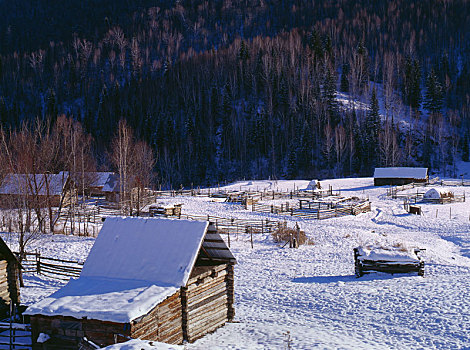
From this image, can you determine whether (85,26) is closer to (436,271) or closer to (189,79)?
(189,79)

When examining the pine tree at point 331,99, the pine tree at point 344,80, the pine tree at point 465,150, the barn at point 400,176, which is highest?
the pine tree at point 344,80

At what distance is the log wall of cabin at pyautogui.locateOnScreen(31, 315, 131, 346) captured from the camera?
10.4 meters

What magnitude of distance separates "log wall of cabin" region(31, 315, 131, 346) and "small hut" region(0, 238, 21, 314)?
15.4ft

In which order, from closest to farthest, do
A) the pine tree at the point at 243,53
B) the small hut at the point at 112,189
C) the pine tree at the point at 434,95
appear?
1. the small hut at the point at 112,189
2. the pine tree at the point at 434,95
3. the pine tree at the point at 243,53

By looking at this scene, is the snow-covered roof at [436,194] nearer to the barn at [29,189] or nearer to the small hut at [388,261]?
the small hut at [388,261]

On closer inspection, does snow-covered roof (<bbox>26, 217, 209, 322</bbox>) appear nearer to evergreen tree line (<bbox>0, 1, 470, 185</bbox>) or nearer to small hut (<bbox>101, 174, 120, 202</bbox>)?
small hut (<bbox>101, 174, 120, 202</bbox>)

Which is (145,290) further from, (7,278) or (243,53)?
(243,53)

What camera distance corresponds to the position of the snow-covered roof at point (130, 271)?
1073 centimetres

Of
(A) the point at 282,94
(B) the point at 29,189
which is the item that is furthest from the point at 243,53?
(B) the point at 29,189

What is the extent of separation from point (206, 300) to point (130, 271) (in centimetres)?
269

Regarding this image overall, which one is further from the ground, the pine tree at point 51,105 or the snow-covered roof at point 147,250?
the pine tree at point 51,105

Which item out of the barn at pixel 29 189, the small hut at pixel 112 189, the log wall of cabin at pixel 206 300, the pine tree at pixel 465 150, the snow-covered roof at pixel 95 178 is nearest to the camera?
the log wall of cabin at pixel 206 300

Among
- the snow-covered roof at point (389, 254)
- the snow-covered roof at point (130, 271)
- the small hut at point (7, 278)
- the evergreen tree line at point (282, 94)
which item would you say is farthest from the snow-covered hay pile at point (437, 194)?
the small hut at point (7, 278)

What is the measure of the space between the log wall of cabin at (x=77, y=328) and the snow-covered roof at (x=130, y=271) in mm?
248
